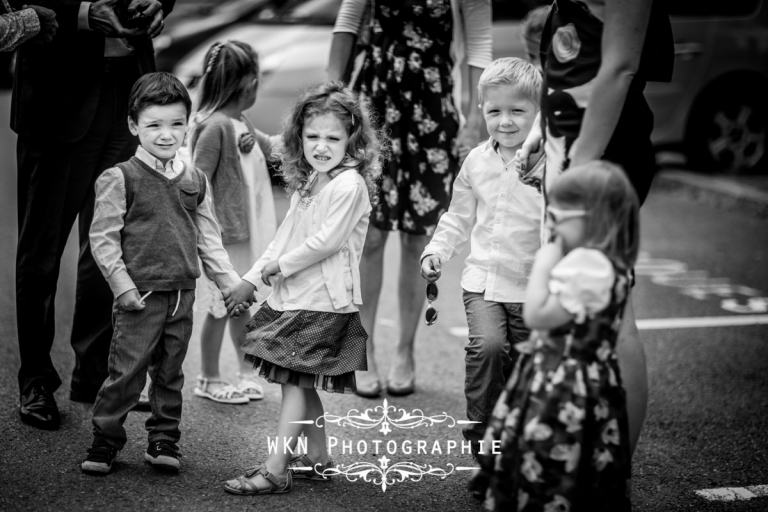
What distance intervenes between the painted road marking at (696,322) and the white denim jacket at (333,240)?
2139 millimetres

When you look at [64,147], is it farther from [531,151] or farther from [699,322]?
[699,322]

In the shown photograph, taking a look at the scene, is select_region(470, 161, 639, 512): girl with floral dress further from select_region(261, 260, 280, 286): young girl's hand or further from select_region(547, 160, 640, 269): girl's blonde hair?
select_region(261, 260, 280, 286): young girl's hand

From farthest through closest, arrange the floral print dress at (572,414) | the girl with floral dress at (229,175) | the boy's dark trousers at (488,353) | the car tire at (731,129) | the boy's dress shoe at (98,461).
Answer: the car tire at (731,129)
the girl with floral dress at (229,175)
the boy's dress shoe at (98,461)
the boy's dark trousers at (488,353)
the floral print dress at (572,414)

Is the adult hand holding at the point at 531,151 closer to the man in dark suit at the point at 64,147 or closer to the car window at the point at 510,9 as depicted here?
the man in dark suit at the point at 64,147

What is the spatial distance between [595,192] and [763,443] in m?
1.95

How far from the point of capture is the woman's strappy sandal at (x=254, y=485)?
319 cm

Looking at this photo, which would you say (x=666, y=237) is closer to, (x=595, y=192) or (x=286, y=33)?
(x=286, y=33)

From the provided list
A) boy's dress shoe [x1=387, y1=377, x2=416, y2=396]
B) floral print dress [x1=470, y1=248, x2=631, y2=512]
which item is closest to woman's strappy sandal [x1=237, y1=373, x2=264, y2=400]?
boy's dress shoe [x1=387, y1=377, x2=416, y2=396]

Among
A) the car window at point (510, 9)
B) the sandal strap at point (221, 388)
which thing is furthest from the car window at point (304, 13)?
the sandal strap at point (221, 388)

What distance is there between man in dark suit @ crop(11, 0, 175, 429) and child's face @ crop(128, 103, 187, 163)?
506 mm

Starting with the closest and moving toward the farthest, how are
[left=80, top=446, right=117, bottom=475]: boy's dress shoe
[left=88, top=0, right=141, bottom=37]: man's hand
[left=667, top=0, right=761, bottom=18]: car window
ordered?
[left=80, top=446, right=117, bottom=475]: boy's dress shoe < [left=88, top=0, right=141, bottom=37]: man's hand < [left=667, top=0, right=761, bottom=18]: car window

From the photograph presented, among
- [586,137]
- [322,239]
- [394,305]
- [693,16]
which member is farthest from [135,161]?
[693,16]

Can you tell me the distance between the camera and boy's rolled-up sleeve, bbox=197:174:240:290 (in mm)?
3404

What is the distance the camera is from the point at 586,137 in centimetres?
268
